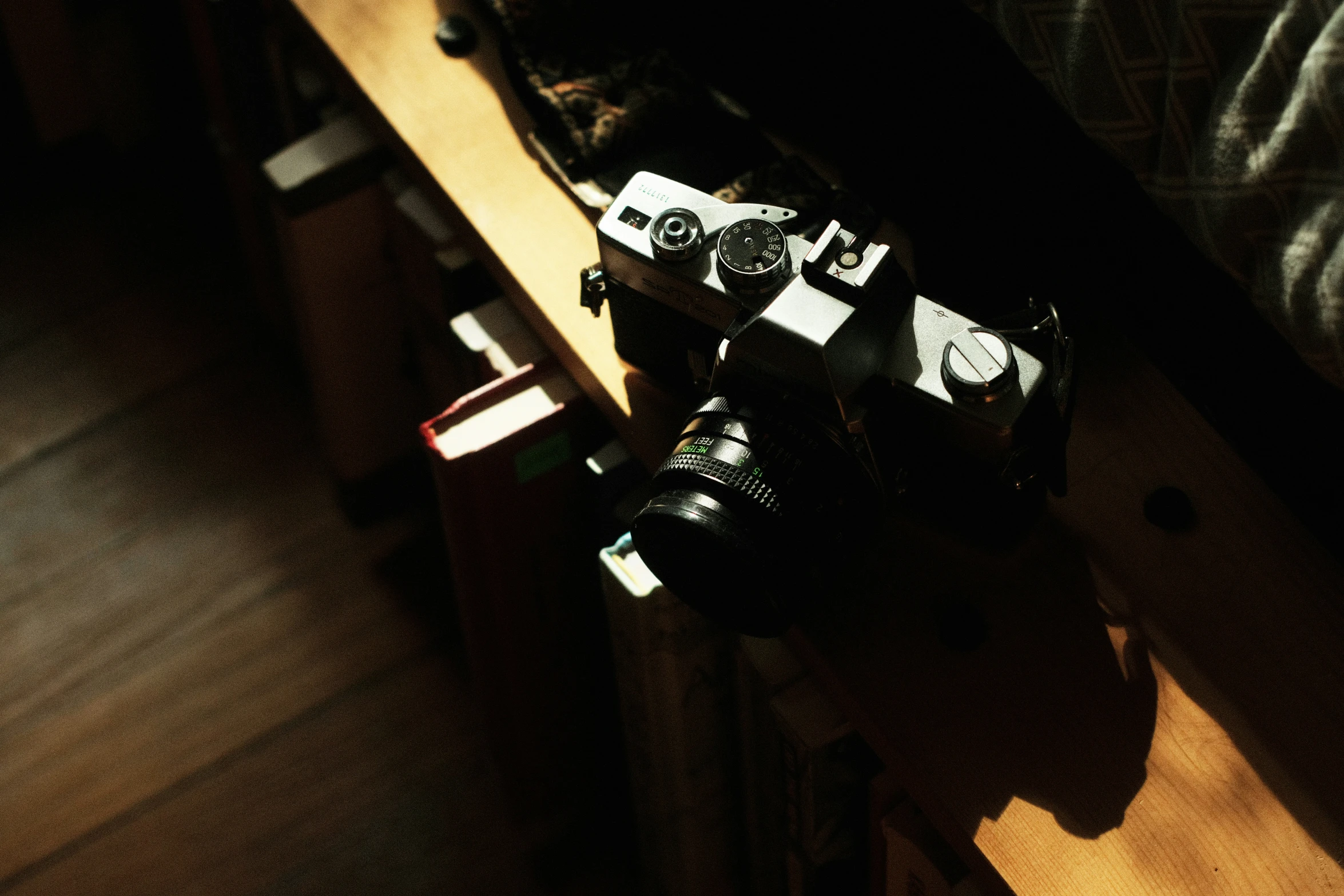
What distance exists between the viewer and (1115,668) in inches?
29.5

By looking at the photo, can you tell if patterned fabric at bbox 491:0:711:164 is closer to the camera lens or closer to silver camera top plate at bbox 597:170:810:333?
silver camera top plate at bbox 597:170:810:333

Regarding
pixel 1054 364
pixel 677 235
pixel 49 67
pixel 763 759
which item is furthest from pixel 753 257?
pixel 49 67

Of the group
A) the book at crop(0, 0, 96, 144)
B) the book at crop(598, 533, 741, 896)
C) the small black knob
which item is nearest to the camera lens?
the book at crop(598, 533, 741, 896)

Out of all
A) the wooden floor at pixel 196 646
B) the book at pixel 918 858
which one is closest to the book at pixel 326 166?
the wooden floor at pixel 196 646

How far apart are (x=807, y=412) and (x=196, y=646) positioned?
79cm

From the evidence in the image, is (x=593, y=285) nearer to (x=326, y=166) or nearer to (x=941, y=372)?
(x=941, y=372)

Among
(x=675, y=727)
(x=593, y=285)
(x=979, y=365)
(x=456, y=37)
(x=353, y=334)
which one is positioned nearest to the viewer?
(x=979, y=365)

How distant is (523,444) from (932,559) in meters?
0.29

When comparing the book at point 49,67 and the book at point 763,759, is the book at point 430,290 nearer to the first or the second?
the book at point 763,759

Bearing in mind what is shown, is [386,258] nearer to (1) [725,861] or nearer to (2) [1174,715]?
(1) [725,861]

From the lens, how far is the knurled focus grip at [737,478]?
2.34 ft

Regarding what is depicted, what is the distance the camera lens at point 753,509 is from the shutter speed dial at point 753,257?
0.07 metres

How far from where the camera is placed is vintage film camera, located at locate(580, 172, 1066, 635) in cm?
70

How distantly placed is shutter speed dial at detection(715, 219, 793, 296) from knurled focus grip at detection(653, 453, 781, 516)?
0.10 m
